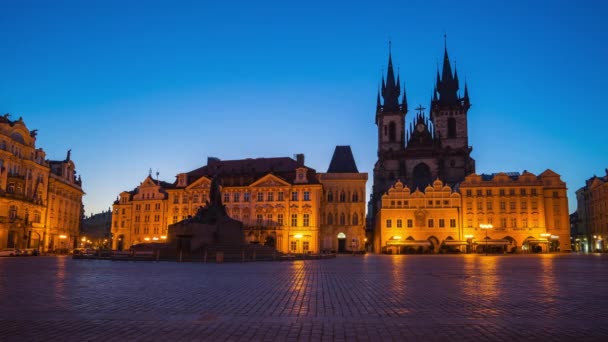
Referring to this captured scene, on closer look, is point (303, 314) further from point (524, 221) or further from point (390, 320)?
point (524, 221)

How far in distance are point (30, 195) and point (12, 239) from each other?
637 cm

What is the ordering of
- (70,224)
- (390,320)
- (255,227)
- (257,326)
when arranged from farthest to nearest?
1. (70,224)
2. (255,227)
3. (390,320)
4. (257,326)

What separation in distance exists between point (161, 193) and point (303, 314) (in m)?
72.0

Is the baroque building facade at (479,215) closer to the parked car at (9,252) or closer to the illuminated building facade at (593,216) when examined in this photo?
the illuminated building facade at (593,216)

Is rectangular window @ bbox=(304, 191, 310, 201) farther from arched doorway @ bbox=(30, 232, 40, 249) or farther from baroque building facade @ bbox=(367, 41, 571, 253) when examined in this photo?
arched doorway @ bbox=(30, 232, 40, 249)

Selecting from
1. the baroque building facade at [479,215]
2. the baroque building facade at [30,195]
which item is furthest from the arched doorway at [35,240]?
the baroque building facade at [479,215]

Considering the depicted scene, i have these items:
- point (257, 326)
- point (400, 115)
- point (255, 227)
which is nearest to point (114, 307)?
point (257, 326)

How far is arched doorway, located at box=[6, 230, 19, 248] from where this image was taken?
57.1 meters

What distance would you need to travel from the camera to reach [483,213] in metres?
71.6

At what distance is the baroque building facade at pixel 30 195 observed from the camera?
186ft

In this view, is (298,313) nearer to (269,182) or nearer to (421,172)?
(269,182)

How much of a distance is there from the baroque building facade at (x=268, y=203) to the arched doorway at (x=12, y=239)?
63.3 ft

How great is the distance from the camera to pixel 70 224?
74.2 meters

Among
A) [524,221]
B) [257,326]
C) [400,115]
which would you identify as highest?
[400,115]
